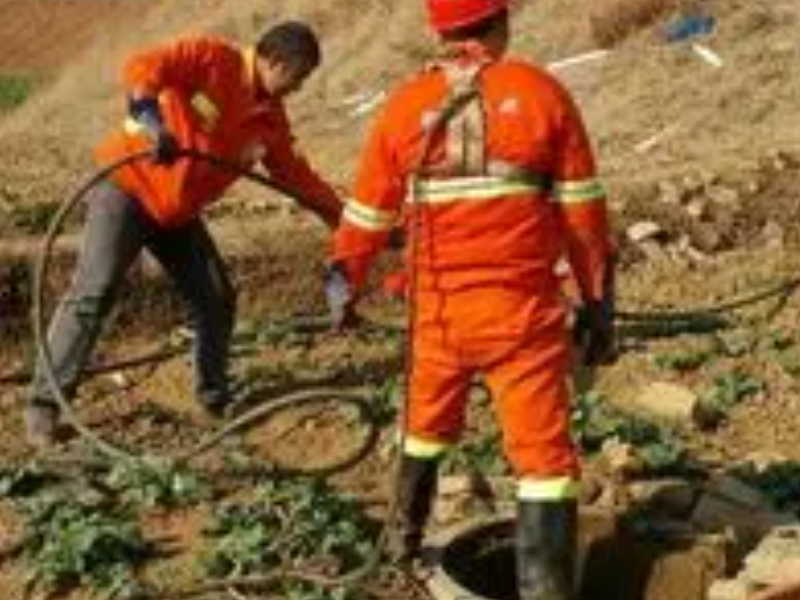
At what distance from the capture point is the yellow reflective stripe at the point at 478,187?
22.8ft

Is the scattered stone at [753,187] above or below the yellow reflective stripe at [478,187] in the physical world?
below

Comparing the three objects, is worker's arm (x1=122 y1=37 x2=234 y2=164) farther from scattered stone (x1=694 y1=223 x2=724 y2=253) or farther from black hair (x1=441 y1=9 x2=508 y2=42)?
scattered stone (x1=694 y1=223 x2=724 y2=253)

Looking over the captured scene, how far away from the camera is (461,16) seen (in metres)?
6.94

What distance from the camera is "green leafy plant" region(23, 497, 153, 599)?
7.71m

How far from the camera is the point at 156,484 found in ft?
27.4

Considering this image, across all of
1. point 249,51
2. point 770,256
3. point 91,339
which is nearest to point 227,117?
point 249,51

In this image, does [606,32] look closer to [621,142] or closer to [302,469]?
[621,142]

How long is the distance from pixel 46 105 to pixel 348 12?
146 inches

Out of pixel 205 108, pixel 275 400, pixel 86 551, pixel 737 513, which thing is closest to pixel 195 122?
pixel 205 108

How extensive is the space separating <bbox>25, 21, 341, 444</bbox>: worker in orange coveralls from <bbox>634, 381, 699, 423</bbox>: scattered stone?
5.53 feet

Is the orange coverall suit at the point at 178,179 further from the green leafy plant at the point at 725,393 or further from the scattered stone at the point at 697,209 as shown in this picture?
the scattered stone at the point at 697,209

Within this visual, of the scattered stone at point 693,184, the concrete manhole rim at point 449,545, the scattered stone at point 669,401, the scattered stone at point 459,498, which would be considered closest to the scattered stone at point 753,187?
the scattered stone at point 693,184

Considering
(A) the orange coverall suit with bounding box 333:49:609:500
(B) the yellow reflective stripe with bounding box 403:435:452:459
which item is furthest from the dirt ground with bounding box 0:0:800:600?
(A) the orange coverall suit with bounding box 333:49:609:500

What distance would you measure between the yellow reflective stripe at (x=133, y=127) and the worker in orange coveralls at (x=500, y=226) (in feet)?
6.24
